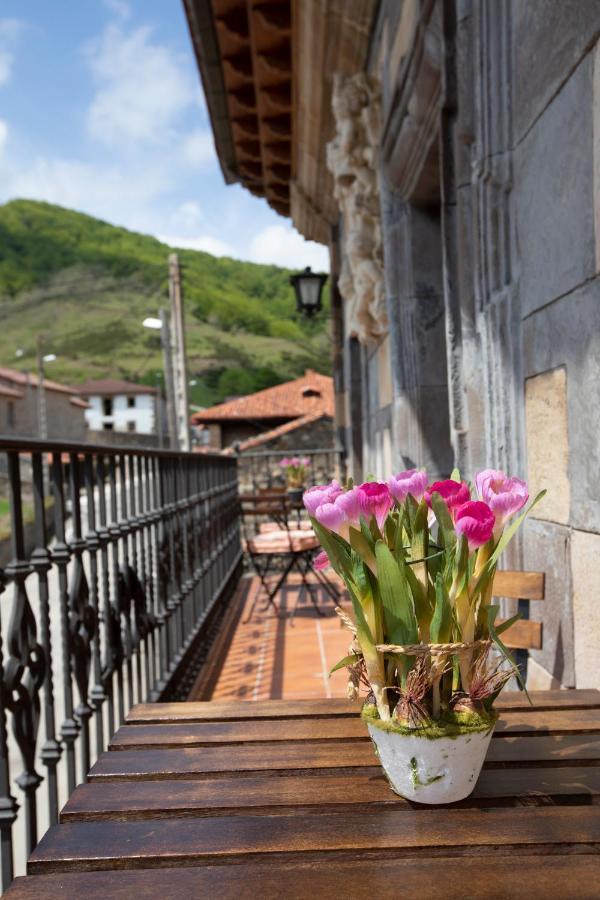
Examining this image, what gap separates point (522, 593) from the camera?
1.81 meters

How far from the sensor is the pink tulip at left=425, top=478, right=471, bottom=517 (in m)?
1.05

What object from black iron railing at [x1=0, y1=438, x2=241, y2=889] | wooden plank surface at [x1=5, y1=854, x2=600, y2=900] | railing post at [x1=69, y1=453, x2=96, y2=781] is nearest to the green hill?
black iron railing at [x1=0, y1=438, x2=241, y2=889]

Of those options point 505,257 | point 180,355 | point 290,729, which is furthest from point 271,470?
point 290,729

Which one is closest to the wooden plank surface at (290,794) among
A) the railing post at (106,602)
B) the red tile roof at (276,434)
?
the railing post at (106,602)

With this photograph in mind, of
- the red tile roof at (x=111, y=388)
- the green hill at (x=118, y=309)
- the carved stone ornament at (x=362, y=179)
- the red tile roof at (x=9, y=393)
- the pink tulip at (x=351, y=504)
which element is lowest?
the pink tulip at (x=351, y=504)

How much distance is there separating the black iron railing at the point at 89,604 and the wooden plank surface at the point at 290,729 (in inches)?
15.5

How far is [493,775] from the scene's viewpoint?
1101mm

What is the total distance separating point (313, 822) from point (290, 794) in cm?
9

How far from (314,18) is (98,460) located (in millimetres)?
3738

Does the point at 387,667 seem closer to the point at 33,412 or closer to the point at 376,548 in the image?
the point at 376,548

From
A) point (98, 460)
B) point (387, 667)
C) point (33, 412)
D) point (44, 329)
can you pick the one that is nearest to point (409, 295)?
point (98, 460)

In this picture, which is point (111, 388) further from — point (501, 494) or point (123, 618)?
point (501, 494)

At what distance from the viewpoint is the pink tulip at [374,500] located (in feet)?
3.41

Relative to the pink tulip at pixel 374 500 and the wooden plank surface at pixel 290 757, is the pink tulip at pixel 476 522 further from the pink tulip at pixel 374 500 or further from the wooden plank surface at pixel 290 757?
the wooden plank surface at pixel 290 757
